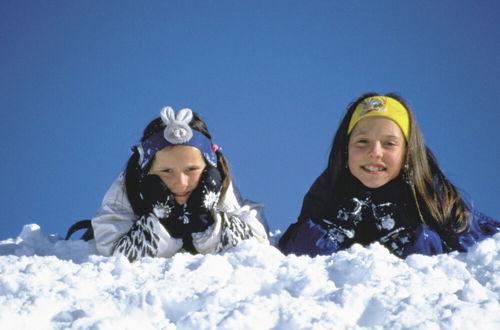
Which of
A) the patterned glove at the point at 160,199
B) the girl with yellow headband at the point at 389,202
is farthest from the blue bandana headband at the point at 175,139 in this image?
the girl with yellow headband at the point at 389,202

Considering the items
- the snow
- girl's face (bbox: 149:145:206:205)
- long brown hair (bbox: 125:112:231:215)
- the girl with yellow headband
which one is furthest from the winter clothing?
girl's face (bbox: 149:145:206:205)

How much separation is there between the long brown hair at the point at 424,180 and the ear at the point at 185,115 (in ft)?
3.36

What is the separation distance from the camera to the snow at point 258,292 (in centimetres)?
215

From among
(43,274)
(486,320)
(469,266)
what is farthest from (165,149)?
(486,320)

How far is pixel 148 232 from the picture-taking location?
3.62 meters

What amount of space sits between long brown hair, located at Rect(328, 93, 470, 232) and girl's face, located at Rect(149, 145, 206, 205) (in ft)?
3.20

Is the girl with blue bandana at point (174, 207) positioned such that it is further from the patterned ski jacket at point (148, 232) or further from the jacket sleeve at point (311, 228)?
the jacket sleeve at point (311, 228)

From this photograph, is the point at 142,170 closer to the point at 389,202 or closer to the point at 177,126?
the point at 177,126

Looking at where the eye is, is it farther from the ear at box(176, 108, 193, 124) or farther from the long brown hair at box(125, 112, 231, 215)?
the ear at box(176, 108, 193, 124)

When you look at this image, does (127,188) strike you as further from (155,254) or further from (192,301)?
(192,301)

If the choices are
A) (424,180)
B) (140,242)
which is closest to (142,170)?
(140,242)

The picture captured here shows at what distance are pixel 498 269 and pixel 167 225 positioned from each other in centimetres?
191

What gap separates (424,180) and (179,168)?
62.0 inches

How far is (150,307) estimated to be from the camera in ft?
7.63
